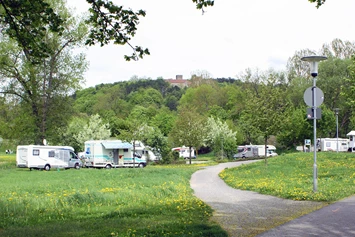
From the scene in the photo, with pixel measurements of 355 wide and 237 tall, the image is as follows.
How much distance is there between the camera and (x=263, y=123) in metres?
28.0

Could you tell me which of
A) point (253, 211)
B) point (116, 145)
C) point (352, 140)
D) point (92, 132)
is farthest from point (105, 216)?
point (352, 140)

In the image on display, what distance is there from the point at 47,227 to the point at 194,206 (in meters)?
3.80

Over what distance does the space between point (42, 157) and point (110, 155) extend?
7536 millimetres

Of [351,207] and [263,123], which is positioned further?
[263,123]

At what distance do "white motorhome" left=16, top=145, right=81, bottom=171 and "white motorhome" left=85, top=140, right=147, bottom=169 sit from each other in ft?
9.94

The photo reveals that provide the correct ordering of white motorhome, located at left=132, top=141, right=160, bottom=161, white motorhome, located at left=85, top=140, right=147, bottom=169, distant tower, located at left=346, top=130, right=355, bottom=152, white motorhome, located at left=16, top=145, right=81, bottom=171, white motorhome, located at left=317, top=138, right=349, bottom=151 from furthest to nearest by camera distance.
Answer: distant tower, located at left=346, top=130, right=355, bottom=152
white motorhome, located at left=317, top=138, right=349, bottom=151
white motorhome, located at left=132, top=141, right=160, bottom=161
white motorhome, located at left=85, top=140, right=147, bottom=169
white motorhome, located at left=16, top=145, right=81, bottom=171

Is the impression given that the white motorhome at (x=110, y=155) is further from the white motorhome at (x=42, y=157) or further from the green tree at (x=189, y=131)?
the green tree at (x=189, y=131)

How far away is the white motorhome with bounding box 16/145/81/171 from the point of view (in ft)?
135

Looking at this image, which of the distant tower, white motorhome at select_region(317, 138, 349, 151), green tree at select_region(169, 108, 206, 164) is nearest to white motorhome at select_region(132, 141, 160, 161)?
green tree at select_region(169, 108, 206, 164)

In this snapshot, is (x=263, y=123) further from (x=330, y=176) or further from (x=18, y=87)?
(x=18, y=87)

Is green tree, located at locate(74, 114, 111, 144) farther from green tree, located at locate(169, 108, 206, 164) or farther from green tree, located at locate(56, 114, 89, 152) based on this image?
green tree, located at locate(169, 108, 206, 164)

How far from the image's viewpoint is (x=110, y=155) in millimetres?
46344

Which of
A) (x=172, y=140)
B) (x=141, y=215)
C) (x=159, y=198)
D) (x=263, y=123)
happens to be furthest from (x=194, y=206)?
(x=172, y=140)

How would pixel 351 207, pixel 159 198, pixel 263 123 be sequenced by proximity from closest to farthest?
pixel 351 207
pixel 159 198
pixel 263 123
